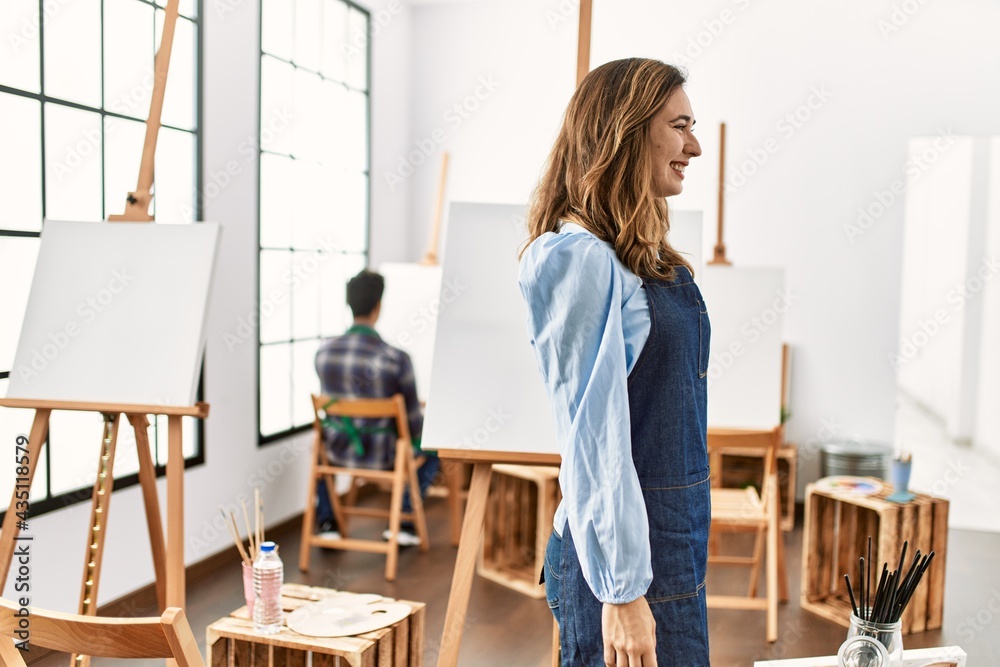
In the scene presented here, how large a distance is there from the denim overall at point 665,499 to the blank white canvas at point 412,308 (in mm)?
3292

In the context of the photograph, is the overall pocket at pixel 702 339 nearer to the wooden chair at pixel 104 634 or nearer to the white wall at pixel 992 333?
the wooden chair at pixel 104 634

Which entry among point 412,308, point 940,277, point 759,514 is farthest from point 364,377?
point 940,277

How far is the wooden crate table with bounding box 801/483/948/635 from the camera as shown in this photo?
333cm

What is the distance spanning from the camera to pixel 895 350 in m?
4.92

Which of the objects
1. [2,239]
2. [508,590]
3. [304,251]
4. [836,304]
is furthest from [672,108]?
Result: [836,304]

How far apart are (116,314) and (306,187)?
7.46 ft

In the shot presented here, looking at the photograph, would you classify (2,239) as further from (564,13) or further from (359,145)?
(564,13)

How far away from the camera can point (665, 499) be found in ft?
4.55

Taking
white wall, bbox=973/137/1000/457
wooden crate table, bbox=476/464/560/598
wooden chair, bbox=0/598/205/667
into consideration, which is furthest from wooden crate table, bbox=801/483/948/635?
white wall, bbox=973/137/1000/457

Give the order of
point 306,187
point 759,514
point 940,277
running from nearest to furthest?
point 759,514 < point 306,187 < point 940,277

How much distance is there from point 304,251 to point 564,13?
2.10 meters

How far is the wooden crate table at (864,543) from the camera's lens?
3.33 meters

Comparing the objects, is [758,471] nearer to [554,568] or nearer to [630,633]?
[554,568]

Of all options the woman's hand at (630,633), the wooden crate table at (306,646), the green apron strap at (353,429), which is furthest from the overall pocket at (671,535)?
the green apron strap at (353,429)
